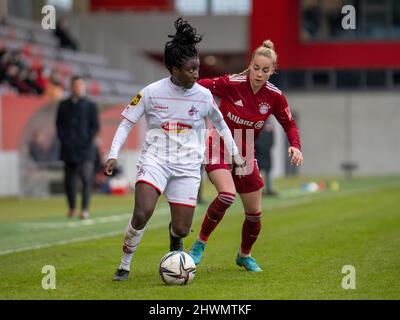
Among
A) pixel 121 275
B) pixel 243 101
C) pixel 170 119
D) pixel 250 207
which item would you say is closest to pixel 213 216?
pixel 250 207

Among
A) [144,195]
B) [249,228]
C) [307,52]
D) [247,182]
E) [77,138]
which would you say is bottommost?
[307,52]

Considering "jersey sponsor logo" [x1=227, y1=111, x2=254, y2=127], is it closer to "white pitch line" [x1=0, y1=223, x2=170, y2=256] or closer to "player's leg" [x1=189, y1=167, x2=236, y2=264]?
"player's leg" [x1=189, y1=167, x2=236, y2=264]

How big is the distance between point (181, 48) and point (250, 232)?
221cm

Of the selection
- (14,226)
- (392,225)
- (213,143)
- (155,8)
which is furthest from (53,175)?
(155,8)

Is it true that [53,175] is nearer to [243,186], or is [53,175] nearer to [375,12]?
[243,186]

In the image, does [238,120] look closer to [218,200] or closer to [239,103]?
[239,103]

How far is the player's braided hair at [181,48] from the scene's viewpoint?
9312mm

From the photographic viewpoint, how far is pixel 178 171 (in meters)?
9.41

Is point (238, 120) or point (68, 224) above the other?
point (238, 120)

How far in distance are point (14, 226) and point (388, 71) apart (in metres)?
30.5

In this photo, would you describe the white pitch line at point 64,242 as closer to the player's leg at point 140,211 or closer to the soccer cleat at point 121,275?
the soccer cleat at point 121,275

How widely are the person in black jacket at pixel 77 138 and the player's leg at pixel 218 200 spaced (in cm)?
766

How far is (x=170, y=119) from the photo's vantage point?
30.8 feet

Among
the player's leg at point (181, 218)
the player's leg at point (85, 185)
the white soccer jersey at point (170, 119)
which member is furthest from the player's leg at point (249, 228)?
the player's leg at point (85, 185)
